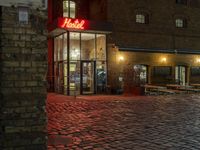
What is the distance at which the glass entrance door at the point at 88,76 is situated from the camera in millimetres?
23938

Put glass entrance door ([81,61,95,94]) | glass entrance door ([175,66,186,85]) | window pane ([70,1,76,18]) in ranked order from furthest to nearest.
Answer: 1. glass entrance door ([175,66,186,85])
2. window pane ([70,1,76,18])
3. glass entrance door ([81,61,95,94])

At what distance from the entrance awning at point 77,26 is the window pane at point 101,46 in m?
1.01

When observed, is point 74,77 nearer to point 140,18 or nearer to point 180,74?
point 140,18

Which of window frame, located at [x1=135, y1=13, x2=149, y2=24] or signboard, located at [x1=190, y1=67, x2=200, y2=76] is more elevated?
window frame, located at [x1=135, y1=13, x2=149, y2=24]

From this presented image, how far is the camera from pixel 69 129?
10.3 m

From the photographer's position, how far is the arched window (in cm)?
2653

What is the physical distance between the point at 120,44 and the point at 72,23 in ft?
15.3

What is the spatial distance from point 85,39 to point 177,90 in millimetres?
8065

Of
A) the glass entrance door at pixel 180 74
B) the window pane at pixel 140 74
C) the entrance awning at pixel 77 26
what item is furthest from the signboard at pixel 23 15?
the glass entrance door at pixel 180 74

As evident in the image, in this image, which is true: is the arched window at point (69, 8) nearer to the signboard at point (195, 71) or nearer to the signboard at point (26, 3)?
the signboard at point (195, 71)

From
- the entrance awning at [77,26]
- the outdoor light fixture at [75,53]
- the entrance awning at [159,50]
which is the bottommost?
the outdoor light fixture at [75,53]

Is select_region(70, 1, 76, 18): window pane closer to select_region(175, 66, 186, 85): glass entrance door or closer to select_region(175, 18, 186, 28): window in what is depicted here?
select_region(175, 18, 186, 28): window

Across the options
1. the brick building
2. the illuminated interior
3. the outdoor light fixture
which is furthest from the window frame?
the outdoor light fixture

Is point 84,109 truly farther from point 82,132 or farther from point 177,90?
point 177,90
